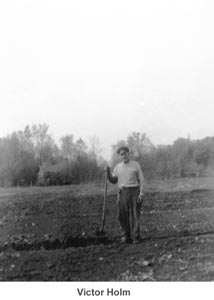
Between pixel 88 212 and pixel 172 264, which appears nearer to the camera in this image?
pixel 172 264

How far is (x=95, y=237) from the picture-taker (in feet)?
18.0

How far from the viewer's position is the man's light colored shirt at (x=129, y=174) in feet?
17.9

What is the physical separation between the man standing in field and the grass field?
141 mm

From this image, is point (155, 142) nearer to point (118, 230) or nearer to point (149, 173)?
point (149, 173)

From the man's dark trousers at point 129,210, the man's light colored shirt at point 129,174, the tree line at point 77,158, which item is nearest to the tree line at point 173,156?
the tree line at point 77,158

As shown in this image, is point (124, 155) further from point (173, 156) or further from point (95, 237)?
point (95, 237)

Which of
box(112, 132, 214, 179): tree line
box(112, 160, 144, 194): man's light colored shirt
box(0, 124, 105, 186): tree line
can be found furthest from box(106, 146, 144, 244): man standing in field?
box(0, 124, 105, 186): tree line

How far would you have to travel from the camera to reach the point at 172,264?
4945 mm

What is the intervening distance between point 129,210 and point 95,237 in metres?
0.60

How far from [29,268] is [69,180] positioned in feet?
4.85

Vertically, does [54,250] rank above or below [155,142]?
below

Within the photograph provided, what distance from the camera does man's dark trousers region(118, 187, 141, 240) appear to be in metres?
5.49

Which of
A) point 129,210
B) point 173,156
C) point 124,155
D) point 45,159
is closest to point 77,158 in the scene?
point 45,159
